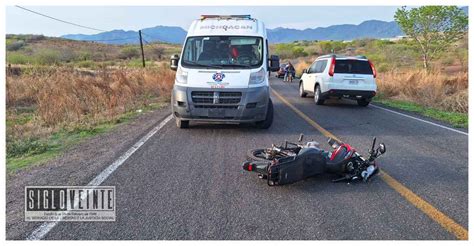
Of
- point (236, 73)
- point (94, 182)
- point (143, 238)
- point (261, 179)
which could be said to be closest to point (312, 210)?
point (261, 179)

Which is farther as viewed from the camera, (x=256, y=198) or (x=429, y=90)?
(x=429, y=90)

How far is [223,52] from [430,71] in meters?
18.1

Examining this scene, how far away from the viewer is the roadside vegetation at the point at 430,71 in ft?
46.0

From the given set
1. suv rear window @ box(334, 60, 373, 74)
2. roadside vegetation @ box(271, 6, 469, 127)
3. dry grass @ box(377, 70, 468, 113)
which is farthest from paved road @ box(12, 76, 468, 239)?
dry grass @ box(377, 70, 468, 113)

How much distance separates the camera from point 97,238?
11.5 ft

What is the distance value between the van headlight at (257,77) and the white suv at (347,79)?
226 inches

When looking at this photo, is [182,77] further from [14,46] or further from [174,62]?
[14,46]

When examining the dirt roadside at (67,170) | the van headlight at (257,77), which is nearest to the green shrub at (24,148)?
the dirt roadside at (67,170)

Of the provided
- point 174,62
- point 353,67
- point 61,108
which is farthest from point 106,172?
point 353,67

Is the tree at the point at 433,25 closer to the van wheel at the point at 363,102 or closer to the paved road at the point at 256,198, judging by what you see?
the van wheel at the point at 363,102

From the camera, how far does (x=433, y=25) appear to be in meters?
29.4

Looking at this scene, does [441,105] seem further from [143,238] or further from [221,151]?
[143,238]

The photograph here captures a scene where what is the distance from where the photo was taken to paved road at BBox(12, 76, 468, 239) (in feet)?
11.9

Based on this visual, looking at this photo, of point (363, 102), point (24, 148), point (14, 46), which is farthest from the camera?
point (14, 46)
